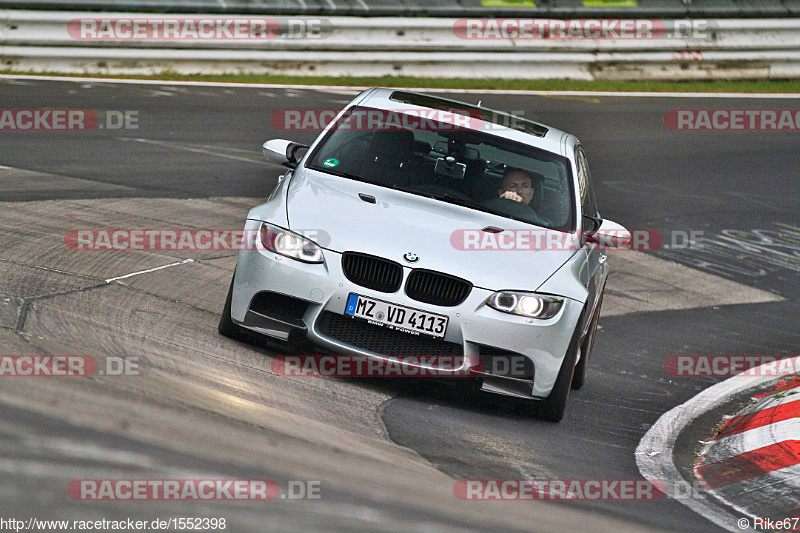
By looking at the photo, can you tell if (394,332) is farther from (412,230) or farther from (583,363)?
(583,363)

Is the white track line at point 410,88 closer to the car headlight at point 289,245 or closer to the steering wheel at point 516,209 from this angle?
the steering wheel at point 516,209

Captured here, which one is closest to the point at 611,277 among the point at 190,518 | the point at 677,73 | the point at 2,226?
the point at 2,226

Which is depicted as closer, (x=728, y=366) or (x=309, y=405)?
(x=309, y=405)

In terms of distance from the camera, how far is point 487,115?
306 inches

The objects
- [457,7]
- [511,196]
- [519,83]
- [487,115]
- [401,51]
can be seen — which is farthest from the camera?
[519,83]

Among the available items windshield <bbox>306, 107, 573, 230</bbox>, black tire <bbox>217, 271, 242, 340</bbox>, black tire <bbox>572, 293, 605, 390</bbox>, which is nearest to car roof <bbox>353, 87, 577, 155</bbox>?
windshield <bbox>306, 107, 573, 230</bbox>

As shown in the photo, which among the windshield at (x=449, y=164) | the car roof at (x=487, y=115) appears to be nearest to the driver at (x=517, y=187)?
the windshield at (x=449, y=164)

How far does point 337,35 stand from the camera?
59.3 feet

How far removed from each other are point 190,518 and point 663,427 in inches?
158

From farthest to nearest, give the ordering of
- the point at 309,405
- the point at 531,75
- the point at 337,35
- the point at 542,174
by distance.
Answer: the point at 531,75 < the point at 337,35 < the point at 542,174 < the point at 309,405

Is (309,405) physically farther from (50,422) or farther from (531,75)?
(531,75)

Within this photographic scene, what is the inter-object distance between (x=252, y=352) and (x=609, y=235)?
94.7 inches

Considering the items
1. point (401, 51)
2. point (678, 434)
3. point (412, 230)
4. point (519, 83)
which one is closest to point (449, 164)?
point (412, 230)

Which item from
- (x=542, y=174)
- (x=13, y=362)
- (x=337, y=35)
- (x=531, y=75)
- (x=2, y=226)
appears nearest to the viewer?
(x=13, y=362)
